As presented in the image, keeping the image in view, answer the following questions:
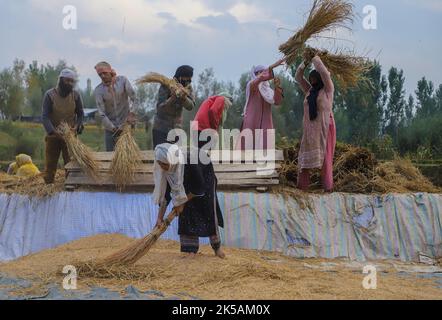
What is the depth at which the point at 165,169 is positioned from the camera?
5.31 meters

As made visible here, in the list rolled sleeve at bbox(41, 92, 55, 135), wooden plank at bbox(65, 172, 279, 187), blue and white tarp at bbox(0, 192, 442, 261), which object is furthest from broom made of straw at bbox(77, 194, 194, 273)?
rolled sleeve at bbox(41, 92, 55, 135)

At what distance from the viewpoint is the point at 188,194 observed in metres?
5.48

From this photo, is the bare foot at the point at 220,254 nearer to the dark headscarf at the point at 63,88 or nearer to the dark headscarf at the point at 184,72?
the dark headscarf at the point at 184,72

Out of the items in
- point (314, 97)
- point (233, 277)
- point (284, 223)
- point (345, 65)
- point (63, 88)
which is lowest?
point (233, 277)

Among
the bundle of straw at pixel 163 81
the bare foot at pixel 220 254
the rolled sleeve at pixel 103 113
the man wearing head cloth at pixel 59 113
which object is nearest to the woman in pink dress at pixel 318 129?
the bundle of straw at pixel 163 81

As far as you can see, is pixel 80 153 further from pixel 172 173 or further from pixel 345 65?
pixel 345 65

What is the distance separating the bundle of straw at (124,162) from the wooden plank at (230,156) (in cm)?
11

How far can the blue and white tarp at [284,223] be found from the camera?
649 centimetres

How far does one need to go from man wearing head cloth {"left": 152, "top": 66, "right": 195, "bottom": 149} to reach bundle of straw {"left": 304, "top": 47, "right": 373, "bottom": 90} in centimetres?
135

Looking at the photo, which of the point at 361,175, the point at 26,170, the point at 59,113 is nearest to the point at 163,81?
the point at 59,113

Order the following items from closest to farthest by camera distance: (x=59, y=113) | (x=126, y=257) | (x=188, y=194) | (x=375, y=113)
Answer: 1. (x=126, y=257)
2. (x=188, y=194)
3. (x=59, y=113)
4. (x=375, y=113)

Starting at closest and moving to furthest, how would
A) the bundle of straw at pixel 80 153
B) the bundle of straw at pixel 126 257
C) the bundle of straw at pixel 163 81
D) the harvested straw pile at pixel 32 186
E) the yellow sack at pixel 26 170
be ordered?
the bundle of straw at pixel 126 257
the bundle of straw at pixel 163 81
the bundle of straw at pixel 80 153
the harvested straw pile at pixel 32 186
the yellow sack at pixel 26 170

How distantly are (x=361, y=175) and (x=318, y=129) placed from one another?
80 cm
